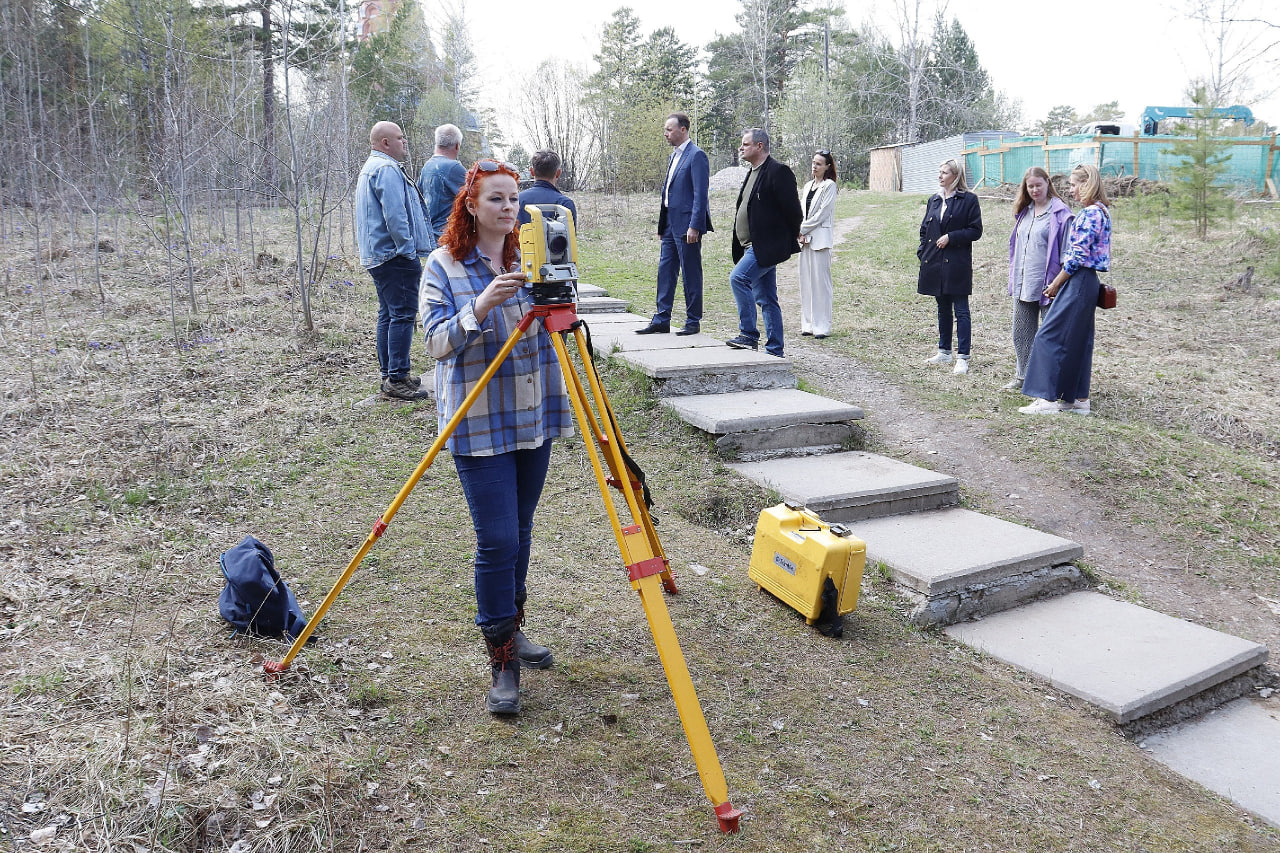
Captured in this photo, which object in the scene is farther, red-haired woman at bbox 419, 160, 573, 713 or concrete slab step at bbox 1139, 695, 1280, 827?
concrete slab step at bbox 1139, 695, 1280, 827

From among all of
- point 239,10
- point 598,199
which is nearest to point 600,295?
point 598,199

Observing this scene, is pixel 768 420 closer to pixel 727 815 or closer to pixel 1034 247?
pixel 1034 247

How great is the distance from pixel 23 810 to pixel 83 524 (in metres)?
2.48

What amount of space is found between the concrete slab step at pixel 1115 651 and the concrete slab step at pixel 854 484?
910mm

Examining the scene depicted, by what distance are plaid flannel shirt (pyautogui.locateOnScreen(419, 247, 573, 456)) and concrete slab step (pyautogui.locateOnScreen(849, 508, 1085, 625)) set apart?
2190mm

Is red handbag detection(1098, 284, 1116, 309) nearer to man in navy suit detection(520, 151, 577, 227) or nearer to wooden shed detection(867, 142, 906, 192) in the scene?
man in navy suit detection(520, 151, 577, 227)

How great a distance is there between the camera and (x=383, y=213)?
600 centimetres

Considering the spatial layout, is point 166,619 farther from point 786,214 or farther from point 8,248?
point 8,248

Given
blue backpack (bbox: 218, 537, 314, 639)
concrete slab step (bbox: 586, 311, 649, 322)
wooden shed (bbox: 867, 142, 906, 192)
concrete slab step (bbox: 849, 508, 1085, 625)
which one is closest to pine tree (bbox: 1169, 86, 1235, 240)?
concrete slab step (bbox: 586, 311, 649, 322)

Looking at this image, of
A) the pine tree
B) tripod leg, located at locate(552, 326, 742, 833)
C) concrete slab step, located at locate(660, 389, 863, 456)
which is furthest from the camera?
the pine tree

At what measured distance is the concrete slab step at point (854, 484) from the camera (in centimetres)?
468

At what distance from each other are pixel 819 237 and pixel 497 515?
→ 6.79 m

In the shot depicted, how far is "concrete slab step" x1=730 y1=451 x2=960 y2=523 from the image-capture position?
4.68m

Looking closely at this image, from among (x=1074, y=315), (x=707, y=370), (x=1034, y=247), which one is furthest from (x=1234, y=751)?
(x=1034, y=247)
